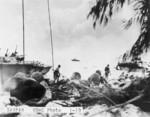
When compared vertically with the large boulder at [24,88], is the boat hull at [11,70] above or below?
above

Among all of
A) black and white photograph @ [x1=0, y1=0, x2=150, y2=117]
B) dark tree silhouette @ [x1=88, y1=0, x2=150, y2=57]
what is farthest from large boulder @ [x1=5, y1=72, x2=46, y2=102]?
dark tree silhouette @ [x1=88, y1=0, x2=150, y2=57]

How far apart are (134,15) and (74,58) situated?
0.98 m

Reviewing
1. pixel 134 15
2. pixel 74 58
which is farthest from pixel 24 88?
pixel 134 15

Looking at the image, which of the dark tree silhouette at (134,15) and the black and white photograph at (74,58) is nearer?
the black and white photograph at (74,58)

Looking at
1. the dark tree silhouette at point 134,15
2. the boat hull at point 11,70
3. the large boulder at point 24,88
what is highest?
the dark tree silhouette at point 134,15

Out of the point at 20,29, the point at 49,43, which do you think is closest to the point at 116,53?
the point at 49,43

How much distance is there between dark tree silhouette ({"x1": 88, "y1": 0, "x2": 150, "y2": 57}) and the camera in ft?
16.5

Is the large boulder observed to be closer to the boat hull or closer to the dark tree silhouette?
the boat hull

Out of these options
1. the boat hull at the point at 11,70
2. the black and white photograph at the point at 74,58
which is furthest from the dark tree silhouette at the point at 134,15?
the boat hull at the point at 11,70

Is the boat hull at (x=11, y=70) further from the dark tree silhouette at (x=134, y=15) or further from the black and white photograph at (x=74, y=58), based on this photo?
the dark tree silhouette at (x=134, y=15)

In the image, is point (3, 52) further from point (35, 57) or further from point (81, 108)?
point (81, 108)

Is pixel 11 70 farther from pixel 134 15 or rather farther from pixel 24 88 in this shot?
pixel 134 15

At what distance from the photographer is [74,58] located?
4949 millimetres

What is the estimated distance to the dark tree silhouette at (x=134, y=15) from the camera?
16.5ft
